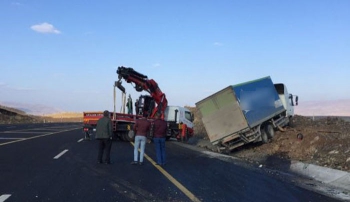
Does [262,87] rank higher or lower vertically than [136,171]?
higher

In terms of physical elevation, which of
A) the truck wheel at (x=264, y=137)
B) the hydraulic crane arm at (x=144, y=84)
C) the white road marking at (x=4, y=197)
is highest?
the hydraulic crane arm at (x=144, y=84)

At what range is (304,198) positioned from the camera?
8656 mm

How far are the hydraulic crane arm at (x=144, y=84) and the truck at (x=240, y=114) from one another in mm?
5449

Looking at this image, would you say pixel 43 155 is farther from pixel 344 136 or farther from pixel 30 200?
pixel 344 136

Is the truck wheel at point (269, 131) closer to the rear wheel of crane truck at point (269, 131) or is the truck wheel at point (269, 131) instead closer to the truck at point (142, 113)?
the rear wheel of crane truck at point (269, 131)

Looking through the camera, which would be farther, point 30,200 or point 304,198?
point 304,198

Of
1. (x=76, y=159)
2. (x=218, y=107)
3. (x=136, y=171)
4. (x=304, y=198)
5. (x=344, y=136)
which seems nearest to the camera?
(x=304, y=198)

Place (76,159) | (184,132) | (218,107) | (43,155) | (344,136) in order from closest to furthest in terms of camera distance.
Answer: (76,159), (43,155), (344,136), (218,107), (184,132)

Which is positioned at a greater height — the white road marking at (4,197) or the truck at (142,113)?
the truck at (142,113)

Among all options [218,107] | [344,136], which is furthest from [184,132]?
[344,136]

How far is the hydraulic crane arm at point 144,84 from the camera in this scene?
24.2 metres

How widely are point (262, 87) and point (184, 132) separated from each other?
7896 mm

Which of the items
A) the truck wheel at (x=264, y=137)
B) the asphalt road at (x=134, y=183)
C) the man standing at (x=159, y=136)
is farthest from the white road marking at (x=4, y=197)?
the truck wheel at (x=264, y=137)

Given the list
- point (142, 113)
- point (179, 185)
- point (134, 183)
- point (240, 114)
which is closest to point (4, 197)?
point (134, 183)
